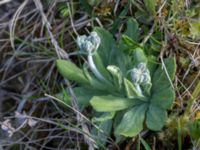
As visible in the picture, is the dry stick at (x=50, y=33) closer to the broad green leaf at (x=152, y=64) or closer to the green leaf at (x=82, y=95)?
the green leaf at (x=82, y=95)

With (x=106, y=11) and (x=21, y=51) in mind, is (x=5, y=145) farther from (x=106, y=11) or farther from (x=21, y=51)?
(x=106, y=11)

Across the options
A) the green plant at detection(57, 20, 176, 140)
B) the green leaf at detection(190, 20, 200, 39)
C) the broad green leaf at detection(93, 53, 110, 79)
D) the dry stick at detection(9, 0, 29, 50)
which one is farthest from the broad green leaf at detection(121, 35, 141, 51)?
the dry stick at detection(9, 0, 29, 50)

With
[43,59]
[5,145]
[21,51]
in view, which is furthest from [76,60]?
[5,145]

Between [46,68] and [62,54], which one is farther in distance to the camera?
[46,68]

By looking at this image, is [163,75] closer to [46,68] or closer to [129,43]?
→ [129,43]

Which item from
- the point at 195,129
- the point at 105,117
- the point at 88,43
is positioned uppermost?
the point at 88,43

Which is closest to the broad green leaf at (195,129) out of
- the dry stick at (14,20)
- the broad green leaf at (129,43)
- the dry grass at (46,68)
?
the dry grass at (46,68)

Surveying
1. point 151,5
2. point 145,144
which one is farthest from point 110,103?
point 151,5

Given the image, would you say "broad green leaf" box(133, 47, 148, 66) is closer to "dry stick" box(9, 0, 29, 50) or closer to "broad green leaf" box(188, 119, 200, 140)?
"broad green leaf" box(188, 119, 200, 140)
